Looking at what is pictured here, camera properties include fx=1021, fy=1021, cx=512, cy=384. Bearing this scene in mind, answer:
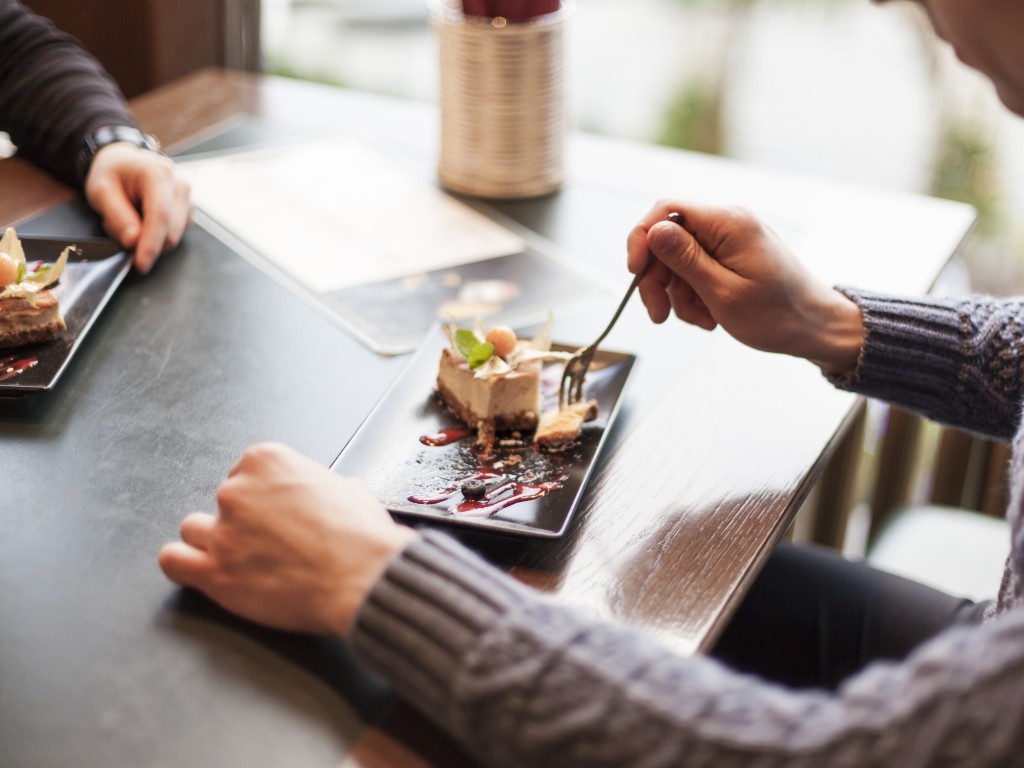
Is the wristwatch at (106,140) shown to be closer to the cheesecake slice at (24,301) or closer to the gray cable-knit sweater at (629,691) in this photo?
the cheesecake slice at (24,301)

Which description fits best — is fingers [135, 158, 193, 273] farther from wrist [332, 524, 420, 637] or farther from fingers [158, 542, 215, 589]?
wrist [332, 524, 420, 637]

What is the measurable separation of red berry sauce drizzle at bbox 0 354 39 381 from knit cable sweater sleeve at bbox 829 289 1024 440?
0.91m

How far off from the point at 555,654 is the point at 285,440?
1.53ft

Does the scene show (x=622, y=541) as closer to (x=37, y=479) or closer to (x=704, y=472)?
(x=704, y=472)

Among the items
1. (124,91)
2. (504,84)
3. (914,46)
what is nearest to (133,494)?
(504,84)

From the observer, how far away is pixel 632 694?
687 millimetres

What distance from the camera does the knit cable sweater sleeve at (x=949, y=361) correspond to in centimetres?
116

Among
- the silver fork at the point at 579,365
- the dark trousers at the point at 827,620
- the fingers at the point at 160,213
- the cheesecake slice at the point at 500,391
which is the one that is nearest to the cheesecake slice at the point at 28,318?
the fingers at the point at 160,213

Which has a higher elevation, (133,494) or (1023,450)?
(1023,450)

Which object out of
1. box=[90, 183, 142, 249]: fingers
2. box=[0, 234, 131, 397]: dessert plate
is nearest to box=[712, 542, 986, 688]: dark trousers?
box=[0, 234, 131, 397]: dessert plate

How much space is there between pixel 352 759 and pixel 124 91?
207 centimetres

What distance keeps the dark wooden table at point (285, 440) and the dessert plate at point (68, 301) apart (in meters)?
0.03

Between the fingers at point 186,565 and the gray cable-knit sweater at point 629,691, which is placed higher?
the gray cable-knit sweater at point 629,691

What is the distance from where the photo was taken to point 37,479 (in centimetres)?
97
